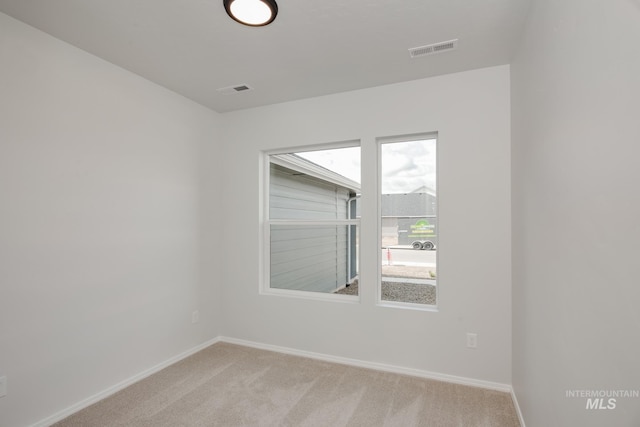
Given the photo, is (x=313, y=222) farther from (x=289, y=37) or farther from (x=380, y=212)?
(x=289, y=37)

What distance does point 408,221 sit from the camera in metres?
3.03

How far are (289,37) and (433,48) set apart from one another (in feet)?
3.51

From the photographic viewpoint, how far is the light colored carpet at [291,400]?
2.18m

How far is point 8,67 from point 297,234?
262cm

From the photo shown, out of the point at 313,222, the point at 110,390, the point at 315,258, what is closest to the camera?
the point at 110,390

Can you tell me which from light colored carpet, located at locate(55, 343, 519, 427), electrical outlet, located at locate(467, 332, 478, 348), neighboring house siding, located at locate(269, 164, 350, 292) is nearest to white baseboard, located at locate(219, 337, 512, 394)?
light colored carpet, located at locate(55, 343, 519, 427)

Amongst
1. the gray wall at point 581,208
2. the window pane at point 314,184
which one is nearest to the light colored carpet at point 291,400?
the gray wall at point 581,208

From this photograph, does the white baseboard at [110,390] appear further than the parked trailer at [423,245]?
No

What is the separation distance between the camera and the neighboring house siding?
3410 millimetres

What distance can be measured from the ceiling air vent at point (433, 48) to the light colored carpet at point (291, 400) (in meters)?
2.65

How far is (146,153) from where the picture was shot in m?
2.88

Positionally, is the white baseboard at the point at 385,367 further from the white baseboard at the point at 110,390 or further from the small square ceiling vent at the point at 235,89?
the small square ceiling vent at the point at 235,89

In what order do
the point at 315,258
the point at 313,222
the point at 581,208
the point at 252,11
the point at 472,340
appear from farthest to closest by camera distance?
the point at 315,258 → the point at 313,222 → the point at 472,340 → the point at 252,11 → the point at 581,208

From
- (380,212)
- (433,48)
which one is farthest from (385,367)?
(433,48)
